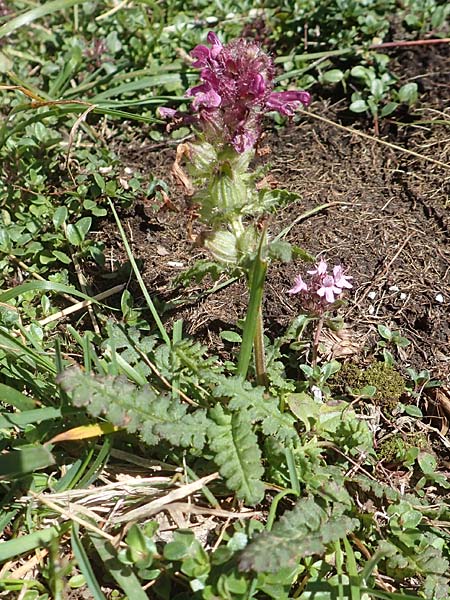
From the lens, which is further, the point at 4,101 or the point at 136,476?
the point at 4,101

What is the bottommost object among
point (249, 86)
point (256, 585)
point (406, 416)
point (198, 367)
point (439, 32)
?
point (406, 416)

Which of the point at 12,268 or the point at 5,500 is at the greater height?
the point at 12,268

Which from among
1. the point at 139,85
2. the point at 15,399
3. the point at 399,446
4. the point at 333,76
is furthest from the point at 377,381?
the point at 139,85

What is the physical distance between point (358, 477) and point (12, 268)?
151 centimetres

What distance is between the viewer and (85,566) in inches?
72.9

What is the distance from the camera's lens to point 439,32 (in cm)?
358

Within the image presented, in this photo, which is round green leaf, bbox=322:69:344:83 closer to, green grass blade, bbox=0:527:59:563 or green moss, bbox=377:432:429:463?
green moss, bbox=377:432:429:463

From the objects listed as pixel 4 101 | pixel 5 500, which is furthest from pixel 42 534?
pixel 4 101

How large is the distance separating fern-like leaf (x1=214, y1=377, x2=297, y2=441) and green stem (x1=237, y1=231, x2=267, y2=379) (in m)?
0.06

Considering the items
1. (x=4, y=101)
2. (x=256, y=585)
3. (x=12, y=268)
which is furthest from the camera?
(x=4, y=101)

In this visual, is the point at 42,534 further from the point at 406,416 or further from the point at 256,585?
the point at 406,416

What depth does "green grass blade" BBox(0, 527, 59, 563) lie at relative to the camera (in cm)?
192

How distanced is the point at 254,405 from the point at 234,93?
864 mm

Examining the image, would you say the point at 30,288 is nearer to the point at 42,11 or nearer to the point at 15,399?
the point at 15,399
